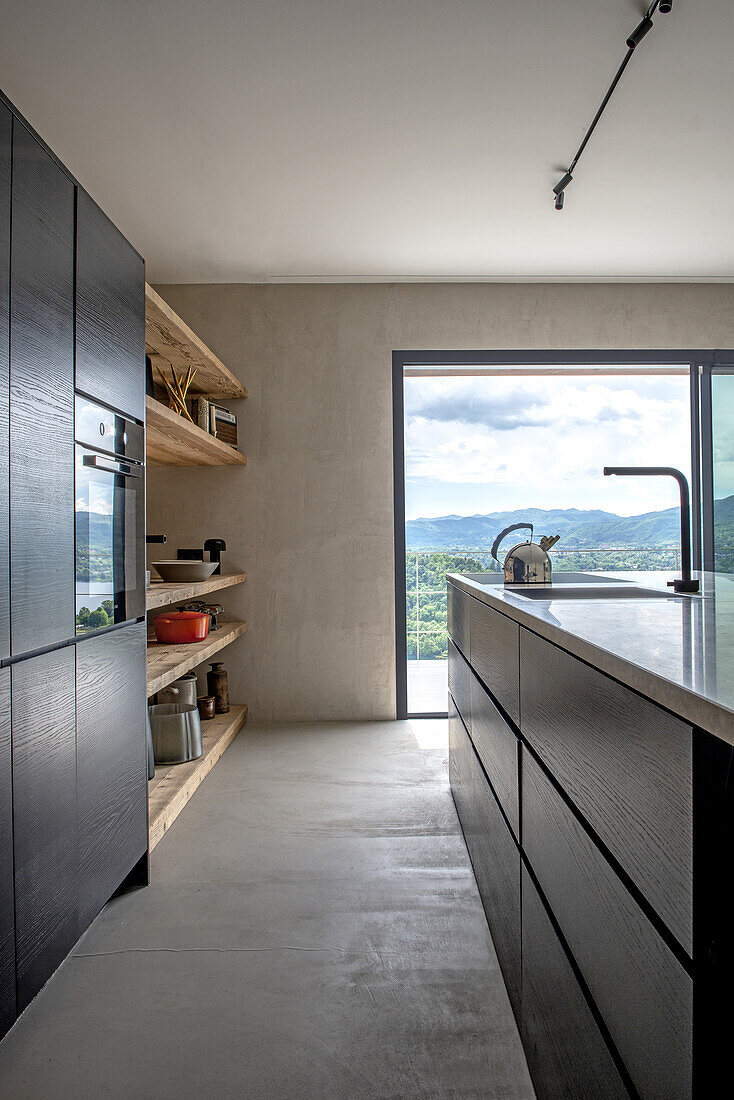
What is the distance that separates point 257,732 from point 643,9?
138 inches

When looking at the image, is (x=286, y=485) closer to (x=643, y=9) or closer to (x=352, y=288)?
(x=352, y=288)

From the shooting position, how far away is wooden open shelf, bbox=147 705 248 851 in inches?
96.3

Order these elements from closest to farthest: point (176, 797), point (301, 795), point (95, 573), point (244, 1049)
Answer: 1. point (244, 1049)
2. point (95, 573)
3. point (176, 797)
4. point (301, 795)

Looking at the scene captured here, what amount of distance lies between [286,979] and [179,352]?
2491mm

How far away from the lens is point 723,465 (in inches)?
167

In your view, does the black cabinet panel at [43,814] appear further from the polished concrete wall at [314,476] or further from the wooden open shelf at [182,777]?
the polished concrete wall at [314,476]

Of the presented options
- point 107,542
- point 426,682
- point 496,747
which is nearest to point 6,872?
point 107,542

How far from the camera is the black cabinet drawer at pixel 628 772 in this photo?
70 centimetres

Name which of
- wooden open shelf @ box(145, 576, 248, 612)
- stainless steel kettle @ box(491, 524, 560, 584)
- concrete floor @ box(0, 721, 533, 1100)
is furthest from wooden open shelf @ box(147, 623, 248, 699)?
stainless steel kettle @ box(491, 524, 560, 584)

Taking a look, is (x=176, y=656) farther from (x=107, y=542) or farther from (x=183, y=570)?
(x=107, y=542)

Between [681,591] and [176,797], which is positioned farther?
[176,797]

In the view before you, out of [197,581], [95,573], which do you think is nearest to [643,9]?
[95,573]

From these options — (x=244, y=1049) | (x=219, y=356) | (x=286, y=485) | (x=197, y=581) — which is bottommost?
(x=244, y=1049)

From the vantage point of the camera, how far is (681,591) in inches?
72.2
